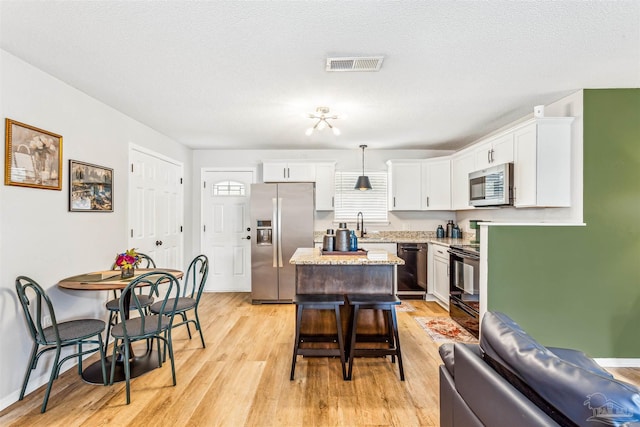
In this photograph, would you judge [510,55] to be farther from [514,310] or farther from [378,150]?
[378,150]

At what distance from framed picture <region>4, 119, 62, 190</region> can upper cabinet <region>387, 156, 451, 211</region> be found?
420 centimetres

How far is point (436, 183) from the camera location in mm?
5086

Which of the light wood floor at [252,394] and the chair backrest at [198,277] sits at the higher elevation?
the chair backrest at [198,277]

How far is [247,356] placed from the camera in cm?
300

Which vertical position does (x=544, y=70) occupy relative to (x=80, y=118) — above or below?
above

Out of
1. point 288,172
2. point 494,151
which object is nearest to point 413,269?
point 494,151

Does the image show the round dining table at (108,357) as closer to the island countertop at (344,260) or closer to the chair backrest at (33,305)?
the chair backrest at (33,305)

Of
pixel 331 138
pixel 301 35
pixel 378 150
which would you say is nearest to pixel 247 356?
pixel 301 35

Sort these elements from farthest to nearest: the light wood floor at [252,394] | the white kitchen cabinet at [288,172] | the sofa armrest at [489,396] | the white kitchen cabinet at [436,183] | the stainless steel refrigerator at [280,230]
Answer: the white kitchen cabinet at [288,172] < the white kitchen cabinet at [436,183] < the stainless steel refrigerator at [280,230] < the light wood floor at [252,394] < the sofa armrest at [489,396]

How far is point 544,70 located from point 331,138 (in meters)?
2.72

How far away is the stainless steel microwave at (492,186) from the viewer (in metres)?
3.38

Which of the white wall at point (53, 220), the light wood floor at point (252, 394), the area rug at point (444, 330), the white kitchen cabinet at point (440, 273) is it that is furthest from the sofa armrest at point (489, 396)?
the white kitchen cabinet at point (440, 273)

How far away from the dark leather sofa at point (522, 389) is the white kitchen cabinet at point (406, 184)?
3.84 m

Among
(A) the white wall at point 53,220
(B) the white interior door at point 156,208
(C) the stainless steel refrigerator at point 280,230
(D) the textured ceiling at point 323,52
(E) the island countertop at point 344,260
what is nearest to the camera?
(D) the textured ceiling at point 323,52
